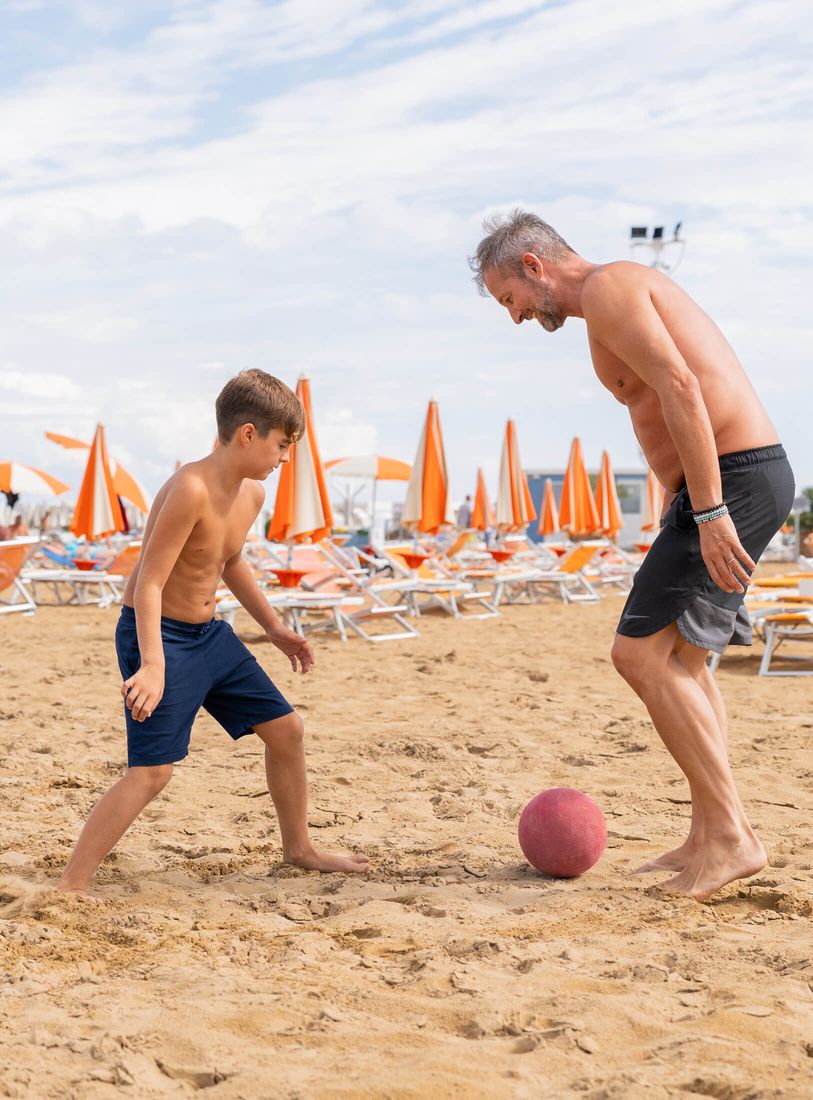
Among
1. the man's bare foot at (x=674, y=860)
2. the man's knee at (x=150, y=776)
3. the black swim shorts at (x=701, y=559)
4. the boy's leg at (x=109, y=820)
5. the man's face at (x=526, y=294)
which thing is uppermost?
the man's face at (x=526, y=294)

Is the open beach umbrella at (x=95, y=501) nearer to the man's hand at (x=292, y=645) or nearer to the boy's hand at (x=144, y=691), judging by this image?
the man's hand at (x=292, y=645)

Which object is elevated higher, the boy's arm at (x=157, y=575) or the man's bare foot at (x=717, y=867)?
the boy's arm at (x=157, y=575)

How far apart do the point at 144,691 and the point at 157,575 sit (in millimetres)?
315

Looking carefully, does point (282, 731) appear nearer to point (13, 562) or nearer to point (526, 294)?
point (526, 294)

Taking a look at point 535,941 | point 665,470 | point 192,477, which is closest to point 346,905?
point 535,941

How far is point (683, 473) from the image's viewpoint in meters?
3.24

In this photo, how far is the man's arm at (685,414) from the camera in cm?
300

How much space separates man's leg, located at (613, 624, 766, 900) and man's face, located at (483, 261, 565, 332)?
3.07 ft

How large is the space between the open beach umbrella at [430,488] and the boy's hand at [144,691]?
34.1 feet

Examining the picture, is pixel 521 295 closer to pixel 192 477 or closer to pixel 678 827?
pixel 192 477

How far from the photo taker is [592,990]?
242 cm

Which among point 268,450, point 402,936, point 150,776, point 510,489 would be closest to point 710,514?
point 268,450

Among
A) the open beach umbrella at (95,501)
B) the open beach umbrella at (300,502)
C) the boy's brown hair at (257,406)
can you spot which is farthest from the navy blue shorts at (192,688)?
the open beach umbrella at (95,501)

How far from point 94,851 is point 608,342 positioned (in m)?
1.96
